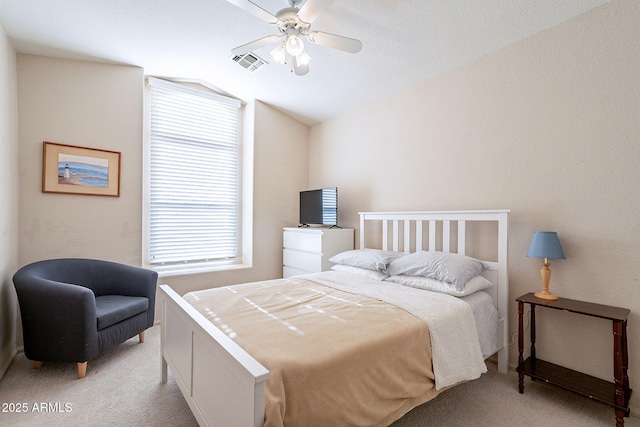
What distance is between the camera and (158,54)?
3.00 m

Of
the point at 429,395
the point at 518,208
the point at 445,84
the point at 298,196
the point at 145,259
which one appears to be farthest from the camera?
the point at 298,196

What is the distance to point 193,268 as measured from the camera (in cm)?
382

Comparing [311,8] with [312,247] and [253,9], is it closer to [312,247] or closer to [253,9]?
[253,9]

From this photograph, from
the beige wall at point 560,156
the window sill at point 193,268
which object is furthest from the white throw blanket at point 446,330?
the window sill at point 193,268

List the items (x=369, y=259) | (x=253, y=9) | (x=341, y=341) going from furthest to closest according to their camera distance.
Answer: (x=369, y=259), (x=253, y=9), (x=341, y=341)

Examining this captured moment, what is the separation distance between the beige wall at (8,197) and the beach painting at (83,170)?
12.5 inches

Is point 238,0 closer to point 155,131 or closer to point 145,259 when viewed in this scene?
point 155,131

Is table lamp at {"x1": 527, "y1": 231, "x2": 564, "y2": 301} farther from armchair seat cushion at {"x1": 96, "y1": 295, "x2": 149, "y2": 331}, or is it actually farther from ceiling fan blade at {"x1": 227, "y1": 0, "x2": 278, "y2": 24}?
armchair seat cushion at {"x1": 96, "y1": 295, "x2": 149, "y2": 331}

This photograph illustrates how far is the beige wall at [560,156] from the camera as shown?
6.51ft

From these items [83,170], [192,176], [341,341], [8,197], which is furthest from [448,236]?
[8,197]

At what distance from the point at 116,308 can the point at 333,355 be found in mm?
2115

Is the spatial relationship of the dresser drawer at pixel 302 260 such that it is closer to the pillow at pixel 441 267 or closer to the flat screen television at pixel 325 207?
the flat screen television at pixel 325 207

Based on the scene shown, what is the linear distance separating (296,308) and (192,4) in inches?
93.1

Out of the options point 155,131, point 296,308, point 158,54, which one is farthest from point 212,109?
point 296,308
